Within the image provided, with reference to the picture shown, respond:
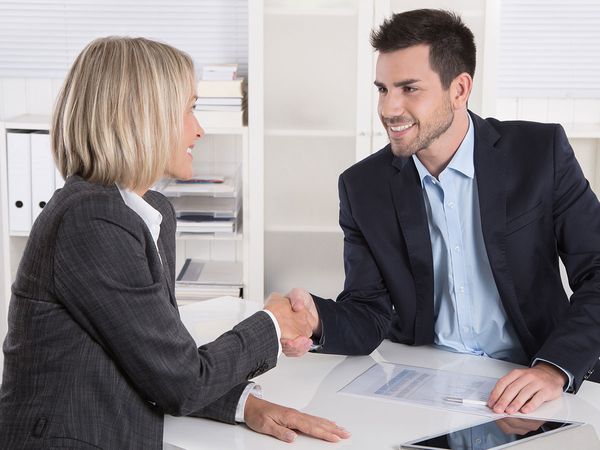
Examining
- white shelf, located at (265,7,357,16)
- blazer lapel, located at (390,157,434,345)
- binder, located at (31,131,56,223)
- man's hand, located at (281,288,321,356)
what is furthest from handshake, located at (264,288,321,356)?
binder, located at (31,131,56,223)

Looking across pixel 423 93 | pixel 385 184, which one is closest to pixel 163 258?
pixel 385 184

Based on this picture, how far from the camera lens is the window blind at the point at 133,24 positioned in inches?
159

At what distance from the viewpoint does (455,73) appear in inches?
92.9

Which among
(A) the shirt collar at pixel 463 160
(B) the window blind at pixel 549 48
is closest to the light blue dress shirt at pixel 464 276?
(A) the shirt collar at pixel 463 160

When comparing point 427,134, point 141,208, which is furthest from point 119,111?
point 427,134

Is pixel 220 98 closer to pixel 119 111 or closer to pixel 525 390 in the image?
pixel 119 111

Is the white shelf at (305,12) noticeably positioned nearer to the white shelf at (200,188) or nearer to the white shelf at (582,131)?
the white shelf at (200,188)

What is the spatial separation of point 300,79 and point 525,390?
2.24m

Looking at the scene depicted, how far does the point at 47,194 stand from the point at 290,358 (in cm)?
211

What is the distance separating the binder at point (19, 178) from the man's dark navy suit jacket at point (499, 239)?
1.94 meters

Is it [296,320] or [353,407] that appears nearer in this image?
[353,407]

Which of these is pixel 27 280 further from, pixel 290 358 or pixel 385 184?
pixel 385 184

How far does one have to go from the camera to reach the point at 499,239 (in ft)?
7.09

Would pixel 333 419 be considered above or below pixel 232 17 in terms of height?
below
